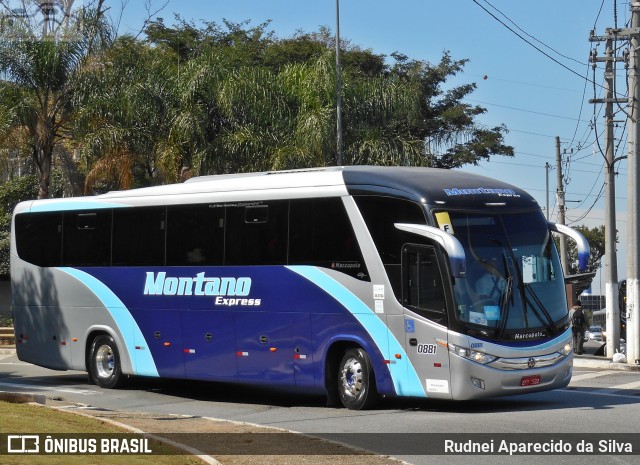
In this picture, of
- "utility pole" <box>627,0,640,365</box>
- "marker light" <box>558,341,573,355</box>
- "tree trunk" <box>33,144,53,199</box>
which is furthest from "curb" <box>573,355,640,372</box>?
"tree trunk" <box>33,144,53,199</box>

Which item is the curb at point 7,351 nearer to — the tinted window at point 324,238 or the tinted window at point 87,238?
the tinted window at point 87,238

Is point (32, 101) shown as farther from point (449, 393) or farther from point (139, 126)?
point (449, 393)

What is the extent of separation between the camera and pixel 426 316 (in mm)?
15766

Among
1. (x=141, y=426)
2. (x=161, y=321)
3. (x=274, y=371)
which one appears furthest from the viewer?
(x=161, y=321)

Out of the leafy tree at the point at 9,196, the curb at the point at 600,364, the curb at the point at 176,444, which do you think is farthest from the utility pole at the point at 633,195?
the leafy tree at the point at 9,196

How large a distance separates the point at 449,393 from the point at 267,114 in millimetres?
22159

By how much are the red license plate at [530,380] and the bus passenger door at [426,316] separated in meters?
1.09

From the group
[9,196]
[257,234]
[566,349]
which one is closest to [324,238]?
[257,234]

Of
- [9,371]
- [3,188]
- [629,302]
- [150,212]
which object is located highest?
[3,188]

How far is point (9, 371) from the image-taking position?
26688 millimetres

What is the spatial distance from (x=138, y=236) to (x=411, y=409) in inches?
258

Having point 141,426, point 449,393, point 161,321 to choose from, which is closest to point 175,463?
point 141,426

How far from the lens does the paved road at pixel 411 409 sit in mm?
13719

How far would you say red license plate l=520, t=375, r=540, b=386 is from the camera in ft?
51.3
